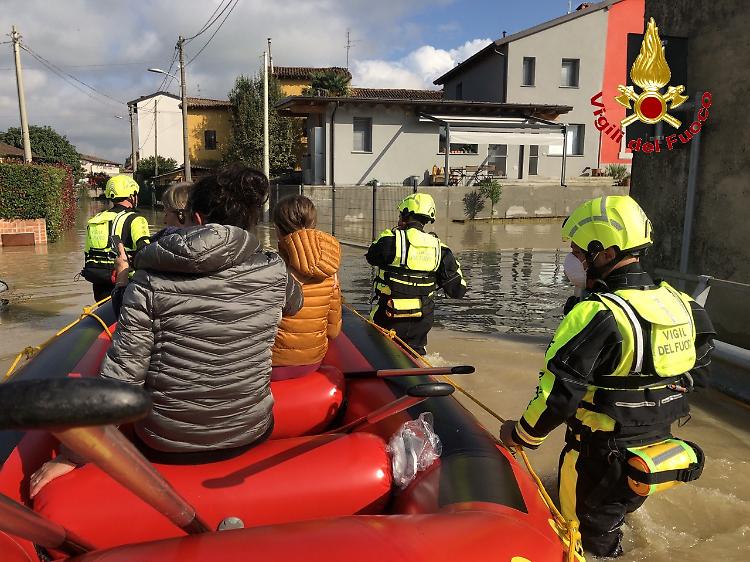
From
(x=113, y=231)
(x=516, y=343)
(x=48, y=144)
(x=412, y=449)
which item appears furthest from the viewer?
(x=48, y=144)

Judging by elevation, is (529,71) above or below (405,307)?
above

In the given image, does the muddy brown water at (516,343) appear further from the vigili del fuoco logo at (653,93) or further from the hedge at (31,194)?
the vigili del fuoco logo at (653,93)

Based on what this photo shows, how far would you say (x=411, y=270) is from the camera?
4.59m

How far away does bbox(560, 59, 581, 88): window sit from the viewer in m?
24.9

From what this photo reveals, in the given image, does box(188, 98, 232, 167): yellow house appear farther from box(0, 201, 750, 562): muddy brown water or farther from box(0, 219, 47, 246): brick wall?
box(0, 219, 47, 246): brick wall

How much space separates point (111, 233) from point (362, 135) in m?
17.3

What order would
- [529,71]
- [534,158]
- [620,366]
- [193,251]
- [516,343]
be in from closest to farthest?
[193,251] < [620,366] < [516,343] < [534,158] < [529,71]

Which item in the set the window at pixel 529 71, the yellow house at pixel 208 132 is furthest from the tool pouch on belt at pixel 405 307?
the yellow house at pixel 208 132

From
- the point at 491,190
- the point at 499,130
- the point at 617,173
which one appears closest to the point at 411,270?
the point at 491,190

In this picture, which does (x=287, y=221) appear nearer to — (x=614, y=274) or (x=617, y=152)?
(x=614, y=274)

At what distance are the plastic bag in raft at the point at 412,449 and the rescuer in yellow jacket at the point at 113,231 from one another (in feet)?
11.3

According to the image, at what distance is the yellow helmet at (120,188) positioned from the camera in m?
5.01

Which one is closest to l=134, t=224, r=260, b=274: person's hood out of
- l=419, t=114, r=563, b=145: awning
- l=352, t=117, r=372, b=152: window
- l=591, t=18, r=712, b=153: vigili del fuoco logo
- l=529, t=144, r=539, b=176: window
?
l=591, t=18, r=712, b=153: vigili del fuoco logo

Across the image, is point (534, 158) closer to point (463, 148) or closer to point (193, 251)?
point (463, 148)
